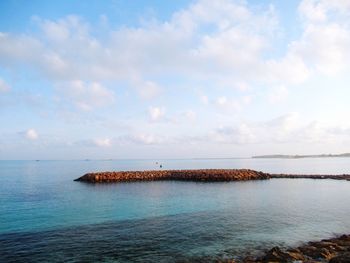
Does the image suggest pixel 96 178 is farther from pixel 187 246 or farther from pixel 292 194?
pixel 187 246

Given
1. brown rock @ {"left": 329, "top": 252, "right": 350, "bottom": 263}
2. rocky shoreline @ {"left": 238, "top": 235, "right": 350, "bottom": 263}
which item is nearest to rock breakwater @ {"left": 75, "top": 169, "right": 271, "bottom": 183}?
rocky shoreline @ {"left": 238, "top": 235, "right": 350, "bottom": 263}

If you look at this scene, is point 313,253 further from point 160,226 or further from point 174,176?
point 174,176

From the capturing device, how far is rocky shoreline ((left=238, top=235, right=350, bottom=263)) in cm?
1792

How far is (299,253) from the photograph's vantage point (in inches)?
767

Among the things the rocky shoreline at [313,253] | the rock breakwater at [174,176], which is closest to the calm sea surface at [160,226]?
the rocky shoreline at [313,253]

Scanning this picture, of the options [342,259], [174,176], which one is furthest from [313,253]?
[174,176]

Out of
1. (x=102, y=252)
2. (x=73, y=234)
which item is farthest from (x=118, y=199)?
(x=102, y=252)

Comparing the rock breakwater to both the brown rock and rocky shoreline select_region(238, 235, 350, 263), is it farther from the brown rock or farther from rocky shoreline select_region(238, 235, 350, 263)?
the brown rock

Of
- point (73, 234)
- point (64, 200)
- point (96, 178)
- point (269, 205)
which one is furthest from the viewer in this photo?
point (96, 178)

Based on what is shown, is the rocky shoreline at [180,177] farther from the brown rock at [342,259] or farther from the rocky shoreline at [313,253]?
the brown rock at [342,259]

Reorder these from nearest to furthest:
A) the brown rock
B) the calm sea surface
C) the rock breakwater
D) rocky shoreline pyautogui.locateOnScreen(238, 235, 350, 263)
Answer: the brown rock, rocky shoreline pyautogui.locateOnScreen(238, 235, 350, 263), the calm sea surface, the rock breakwater

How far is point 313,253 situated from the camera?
1942cm

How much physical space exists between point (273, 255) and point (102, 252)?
10.9m

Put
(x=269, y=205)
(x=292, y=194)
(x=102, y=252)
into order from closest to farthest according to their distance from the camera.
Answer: (x=102, y=252), (x=269, y=205), (x=292, y=194)
